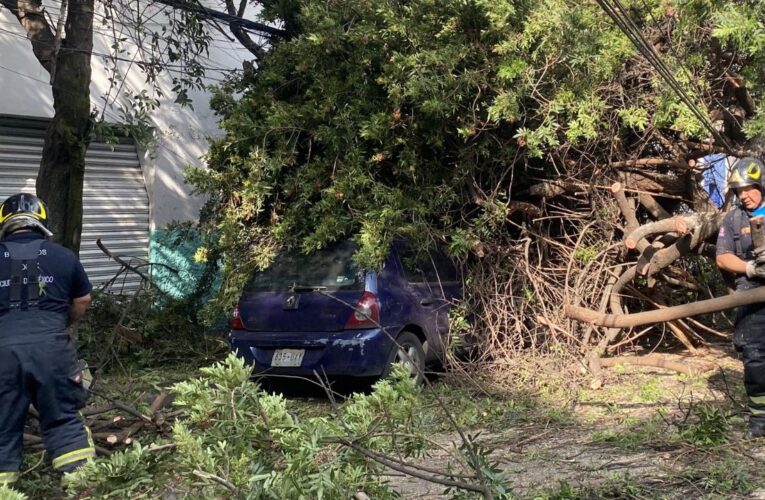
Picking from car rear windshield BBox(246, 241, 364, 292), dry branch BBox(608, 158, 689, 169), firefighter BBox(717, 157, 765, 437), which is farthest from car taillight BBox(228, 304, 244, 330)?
firefighter BBox(717, 157, 765, 437)

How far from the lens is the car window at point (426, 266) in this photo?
23.4 feet

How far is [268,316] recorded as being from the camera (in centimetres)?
680

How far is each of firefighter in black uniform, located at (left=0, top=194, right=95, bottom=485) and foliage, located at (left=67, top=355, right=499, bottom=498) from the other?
1105mm

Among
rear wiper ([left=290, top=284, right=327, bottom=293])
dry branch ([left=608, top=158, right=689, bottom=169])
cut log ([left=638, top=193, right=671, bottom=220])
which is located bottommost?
rear wiper ([left=290, top=284, right=327, bottom=293])

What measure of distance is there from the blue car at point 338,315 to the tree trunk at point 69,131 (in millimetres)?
2009

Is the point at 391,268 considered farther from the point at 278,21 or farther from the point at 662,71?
the point at 278,21

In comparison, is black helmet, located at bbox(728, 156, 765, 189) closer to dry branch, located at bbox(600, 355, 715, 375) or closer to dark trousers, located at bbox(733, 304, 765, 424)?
dark trousers, located at bbox(733, 304, 765, 424)

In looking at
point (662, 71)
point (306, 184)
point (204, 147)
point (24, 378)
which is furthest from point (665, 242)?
point (204, 147)

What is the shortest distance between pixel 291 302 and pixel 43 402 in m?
2.83

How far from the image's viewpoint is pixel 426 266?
24.3ft

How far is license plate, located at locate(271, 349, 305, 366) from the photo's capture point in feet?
21.5

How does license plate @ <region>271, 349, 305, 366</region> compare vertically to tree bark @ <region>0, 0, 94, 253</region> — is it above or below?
below

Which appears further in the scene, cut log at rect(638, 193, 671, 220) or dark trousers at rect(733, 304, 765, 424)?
cut log at rect(638, 193, 671, 220)

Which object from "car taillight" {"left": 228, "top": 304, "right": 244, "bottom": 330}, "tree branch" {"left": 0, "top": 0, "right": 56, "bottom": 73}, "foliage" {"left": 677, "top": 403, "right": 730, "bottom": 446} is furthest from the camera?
"tree branch" {"left": 0, "top": 0, "right": 56, "bottom": 73}
